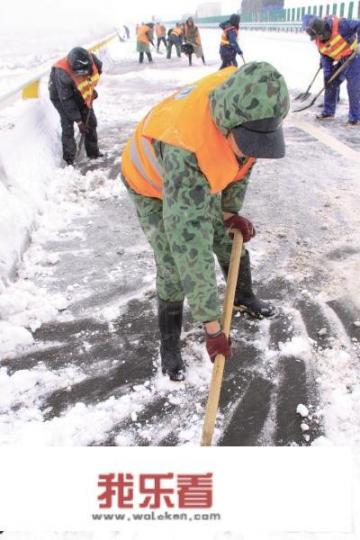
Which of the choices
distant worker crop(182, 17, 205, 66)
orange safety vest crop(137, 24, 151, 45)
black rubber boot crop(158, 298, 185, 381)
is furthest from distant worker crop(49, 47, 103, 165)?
orange safety vest crop(137, 24, 151, 45)

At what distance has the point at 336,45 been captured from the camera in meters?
6.43

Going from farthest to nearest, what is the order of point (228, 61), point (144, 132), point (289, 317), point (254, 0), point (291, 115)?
point (254, 0), point (228, 61), point (291, 115), point (289, 317), point (144, 132)

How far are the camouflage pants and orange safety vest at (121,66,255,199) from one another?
0.27ft

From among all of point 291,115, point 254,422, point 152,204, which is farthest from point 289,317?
point 291,115

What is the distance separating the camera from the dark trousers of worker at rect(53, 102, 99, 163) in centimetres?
560

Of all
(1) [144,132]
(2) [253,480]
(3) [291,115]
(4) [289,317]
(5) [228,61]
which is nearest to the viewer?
(2) [253,480]

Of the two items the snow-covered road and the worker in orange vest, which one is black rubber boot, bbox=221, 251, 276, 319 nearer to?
the snow-covered road

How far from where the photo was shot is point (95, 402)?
2.35 meters

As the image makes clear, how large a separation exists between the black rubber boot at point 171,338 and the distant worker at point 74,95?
3802mm

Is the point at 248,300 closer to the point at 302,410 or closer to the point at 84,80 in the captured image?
the point at 302,410

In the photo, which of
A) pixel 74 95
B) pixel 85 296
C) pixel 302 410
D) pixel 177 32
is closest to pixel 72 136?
pixel 74 95

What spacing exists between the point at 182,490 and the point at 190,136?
3.92 ft

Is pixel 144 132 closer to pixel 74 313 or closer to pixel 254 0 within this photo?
pixel 74 313

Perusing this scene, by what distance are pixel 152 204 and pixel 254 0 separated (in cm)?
4445
